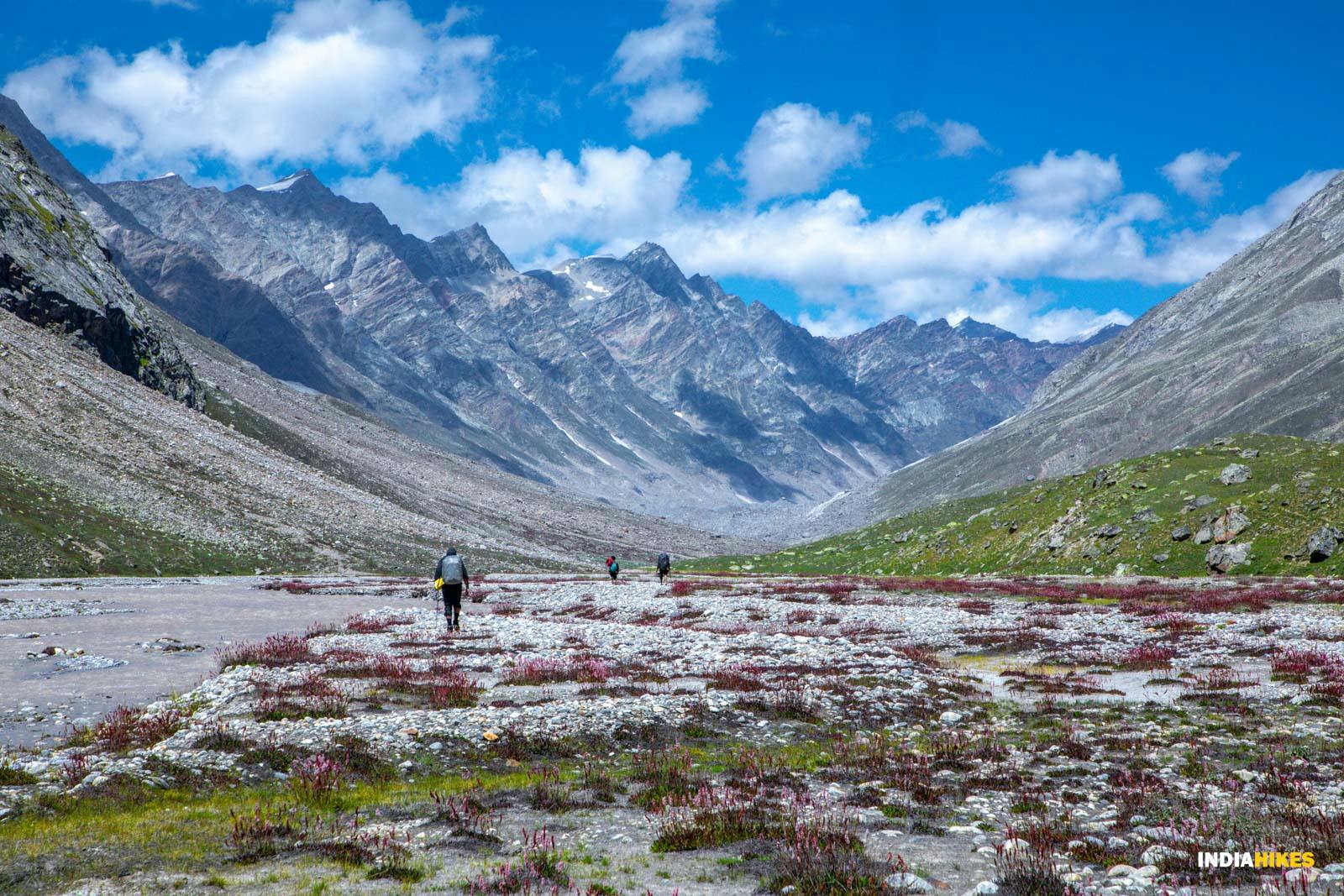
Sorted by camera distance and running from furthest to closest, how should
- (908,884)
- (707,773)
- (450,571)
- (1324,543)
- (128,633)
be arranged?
(1324,543) → (450,571) → (128,633) → (707,773) → (908,884)

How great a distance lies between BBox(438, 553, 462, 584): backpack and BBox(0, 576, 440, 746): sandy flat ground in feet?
24.4

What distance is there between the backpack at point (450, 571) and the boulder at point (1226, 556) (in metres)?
52.8

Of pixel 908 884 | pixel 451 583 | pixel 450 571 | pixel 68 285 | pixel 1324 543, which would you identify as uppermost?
pixel 68 285

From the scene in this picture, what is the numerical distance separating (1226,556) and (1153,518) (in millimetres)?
8775

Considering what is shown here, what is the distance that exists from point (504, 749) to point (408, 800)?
3.13 metres

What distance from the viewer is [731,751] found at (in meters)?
15.0

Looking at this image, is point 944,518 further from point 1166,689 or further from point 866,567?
point 1166,689

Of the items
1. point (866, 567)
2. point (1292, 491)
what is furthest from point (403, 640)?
point (866, 567)

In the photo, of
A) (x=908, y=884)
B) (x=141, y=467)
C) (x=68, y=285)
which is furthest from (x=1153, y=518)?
(x=68, y=285)

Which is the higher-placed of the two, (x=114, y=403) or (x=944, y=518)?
(x=114, y=403)

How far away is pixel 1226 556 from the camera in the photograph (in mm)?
55812

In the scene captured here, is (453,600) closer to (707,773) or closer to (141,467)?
(707,773)

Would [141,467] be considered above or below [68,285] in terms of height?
below

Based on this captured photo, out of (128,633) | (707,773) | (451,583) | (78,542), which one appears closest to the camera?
(707,773)
